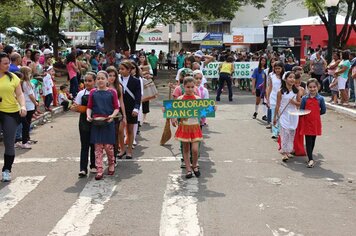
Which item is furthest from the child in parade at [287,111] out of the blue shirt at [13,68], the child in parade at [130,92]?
the blue shirt at [13,68]

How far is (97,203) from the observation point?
6430mm

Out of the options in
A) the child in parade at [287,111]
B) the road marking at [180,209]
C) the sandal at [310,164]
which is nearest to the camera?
the road marking at [180,209]

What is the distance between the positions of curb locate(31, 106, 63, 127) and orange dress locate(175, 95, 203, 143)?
6.18m

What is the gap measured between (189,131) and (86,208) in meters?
2.11

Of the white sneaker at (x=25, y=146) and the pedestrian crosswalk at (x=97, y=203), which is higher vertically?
the white sneaker at (x=25, y=146)

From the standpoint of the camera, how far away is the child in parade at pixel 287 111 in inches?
355

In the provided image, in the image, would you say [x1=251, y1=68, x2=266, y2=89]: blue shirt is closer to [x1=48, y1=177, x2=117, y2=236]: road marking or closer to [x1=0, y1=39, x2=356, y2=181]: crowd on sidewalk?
[x1=0, y1=39, x2=356, y2=181]: crowd on sidewalk

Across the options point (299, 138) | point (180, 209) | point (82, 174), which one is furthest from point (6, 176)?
point (299, 138)

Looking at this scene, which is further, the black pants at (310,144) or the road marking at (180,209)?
the black pants at (310,144)

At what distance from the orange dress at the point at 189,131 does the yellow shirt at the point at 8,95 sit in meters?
2.39

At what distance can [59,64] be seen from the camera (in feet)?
94.9

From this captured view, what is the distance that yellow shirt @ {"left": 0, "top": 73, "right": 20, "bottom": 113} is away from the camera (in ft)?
24.2

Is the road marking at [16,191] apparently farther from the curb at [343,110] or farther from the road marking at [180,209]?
the curb at [343,110]

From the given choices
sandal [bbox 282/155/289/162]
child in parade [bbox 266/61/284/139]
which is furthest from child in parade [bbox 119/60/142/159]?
child in parade [bbox 266/61/284/139]
